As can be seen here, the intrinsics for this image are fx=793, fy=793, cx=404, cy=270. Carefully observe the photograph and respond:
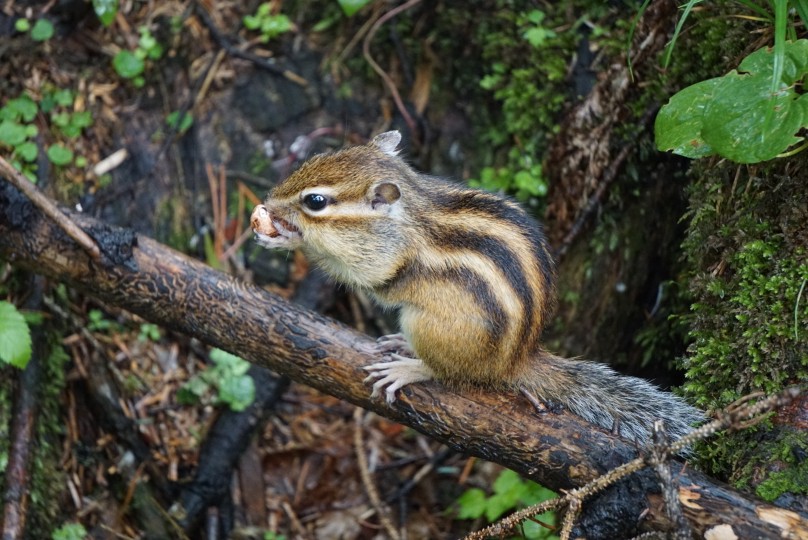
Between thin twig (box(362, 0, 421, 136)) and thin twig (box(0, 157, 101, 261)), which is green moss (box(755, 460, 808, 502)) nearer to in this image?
thin twig (box(0, 157, 101, 261))

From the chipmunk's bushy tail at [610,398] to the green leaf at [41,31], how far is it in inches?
129

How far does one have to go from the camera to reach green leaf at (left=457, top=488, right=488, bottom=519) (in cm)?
406

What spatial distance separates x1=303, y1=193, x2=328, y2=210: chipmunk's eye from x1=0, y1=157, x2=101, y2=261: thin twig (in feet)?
2.80

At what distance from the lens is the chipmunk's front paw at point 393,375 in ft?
9.76

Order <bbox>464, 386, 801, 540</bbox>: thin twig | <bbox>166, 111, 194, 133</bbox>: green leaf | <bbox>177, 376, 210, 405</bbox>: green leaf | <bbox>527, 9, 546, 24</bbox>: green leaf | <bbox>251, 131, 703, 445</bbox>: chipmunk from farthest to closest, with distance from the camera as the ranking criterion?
<bbox>166, 111, 194, 133</bbox>: green leaf < <bbox>177, 376, 210, 405</bbox>: green leaf < <bbox>527, 9, 546, 24</bbox>: green leaf < <bbox>251, 131, 703, 445</bbox>: chipmunk < <bbox>464, 386, 801, 540</bbox>: thin twig

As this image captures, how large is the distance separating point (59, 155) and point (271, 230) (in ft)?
5.44

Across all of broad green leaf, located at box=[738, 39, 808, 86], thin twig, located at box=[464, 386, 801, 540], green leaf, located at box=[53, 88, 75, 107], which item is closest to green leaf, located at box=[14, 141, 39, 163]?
green leaf, located at box=[53, 88, 75, 107]

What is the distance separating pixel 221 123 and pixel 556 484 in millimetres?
3159

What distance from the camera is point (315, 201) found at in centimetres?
327

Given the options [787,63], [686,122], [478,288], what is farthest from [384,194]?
[787,63]

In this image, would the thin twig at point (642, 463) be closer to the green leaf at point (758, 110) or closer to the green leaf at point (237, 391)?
the green leaf at point (758, 110)

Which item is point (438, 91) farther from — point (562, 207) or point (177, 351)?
point (177, 351)

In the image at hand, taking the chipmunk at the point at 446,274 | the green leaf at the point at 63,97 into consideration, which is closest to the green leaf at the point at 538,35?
the chipmunk at the point at 446,274

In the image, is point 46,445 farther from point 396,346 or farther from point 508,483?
point 508,483
